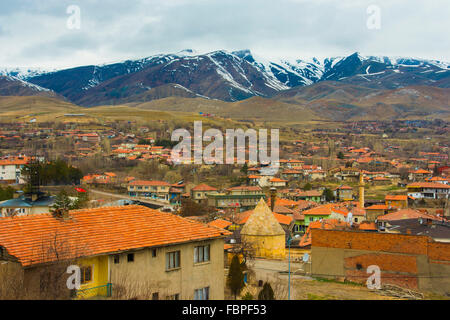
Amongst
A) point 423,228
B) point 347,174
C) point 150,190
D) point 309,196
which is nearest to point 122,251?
point 423,228

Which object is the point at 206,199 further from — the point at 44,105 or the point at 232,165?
the point at 44,105

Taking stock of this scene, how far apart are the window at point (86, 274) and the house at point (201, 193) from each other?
4562cm

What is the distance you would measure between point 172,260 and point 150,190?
49457mm

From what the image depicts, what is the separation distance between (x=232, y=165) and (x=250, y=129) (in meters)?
47.3

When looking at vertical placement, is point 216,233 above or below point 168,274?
above

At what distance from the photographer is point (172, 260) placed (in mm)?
11047

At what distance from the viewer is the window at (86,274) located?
9797 mm

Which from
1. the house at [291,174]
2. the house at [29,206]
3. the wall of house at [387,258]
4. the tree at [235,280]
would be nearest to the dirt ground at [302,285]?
the wall of house at [387,258]

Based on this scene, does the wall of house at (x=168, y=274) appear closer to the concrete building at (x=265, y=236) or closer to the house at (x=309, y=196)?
the concrete building at (x=265, y=236)

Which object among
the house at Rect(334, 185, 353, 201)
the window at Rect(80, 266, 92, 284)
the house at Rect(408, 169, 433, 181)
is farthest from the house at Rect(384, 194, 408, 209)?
the window at Rect(80, 266, 92, 284)

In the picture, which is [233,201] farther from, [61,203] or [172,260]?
[172,260]

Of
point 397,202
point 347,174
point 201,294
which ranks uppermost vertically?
point 201,294

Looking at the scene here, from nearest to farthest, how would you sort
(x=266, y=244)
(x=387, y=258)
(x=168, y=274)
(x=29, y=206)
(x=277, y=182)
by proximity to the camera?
(x=168, y=274) < (x=387, y=258) < (x=266, y=244) < (x=29, y=206) < (x=277, y=182)

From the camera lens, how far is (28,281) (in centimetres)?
891
